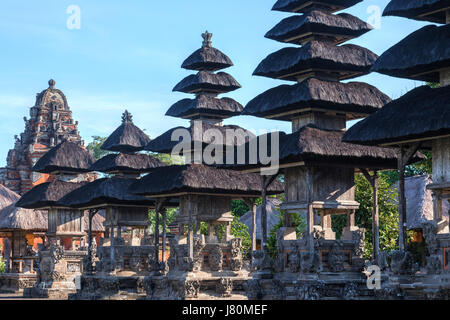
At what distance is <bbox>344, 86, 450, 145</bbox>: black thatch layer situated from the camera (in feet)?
63.0

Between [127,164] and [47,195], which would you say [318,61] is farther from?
[47,195]

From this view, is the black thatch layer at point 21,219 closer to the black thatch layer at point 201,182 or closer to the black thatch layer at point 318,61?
the black thatch layer at point 201,182

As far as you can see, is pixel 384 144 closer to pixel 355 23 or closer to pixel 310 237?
pixel 310 237

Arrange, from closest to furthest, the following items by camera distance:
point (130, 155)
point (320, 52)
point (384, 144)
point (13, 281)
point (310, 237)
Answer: point (384, 144) < point (310, 237) < point (320, 52) < point (130, 155) < point (13, 281)

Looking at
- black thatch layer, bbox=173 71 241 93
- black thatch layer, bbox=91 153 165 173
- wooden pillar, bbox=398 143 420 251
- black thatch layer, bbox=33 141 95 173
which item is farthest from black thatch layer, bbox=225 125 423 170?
black thatch layer, bbox=33 141 95 173

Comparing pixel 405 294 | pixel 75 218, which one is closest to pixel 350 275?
pixel 405 294

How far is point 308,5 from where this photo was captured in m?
27.5

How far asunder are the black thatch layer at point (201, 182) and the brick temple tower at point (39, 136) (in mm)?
17846

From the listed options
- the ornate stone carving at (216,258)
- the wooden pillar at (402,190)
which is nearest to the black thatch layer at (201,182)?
the ornate stone carving at (216,258)

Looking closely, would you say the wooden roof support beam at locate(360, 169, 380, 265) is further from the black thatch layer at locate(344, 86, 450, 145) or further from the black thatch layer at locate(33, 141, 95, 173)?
the black thatch layer at locate(33, 141, 95, 173)

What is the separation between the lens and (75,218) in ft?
129

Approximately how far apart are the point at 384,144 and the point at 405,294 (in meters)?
4.00

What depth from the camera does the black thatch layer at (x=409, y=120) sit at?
1920 centimetres

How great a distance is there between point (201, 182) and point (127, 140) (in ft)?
27.1
